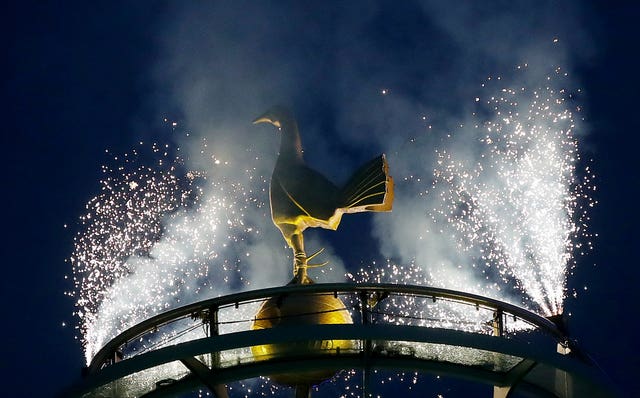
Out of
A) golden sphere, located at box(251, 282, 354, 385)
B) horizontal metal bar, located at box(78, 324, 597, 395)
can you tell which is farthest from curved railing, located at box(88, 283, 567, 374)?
horizontal metal bar, located at box(78, 324, 597, 395)

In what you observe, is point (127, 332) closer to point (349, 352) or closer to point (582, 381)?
point (349, 352)

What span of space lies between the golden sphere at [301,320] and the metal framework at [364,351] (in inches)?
8.0

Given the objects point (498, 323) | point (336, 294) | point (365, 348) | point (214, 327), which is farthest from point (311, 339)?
point (498, 323)

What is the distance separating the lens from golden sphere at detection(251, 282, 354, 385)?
19609 millimetres

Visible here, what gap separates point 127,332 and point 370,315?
19.2 ft

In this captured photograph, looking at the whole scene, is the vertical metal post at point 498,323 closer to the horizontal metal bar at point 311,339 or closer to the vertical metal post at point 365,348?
the horizontal metal bar at point 311,339

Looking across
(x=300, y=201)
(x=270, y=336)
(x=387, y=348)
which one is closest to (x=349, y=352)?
(x=387, y=348)

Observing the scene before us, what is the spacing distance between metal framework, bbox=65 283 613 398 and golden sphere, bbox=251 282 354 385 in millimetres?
203

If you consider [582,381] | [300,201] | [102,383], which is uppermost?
[300,201]

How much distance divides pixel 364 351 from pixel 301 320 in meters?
1.79

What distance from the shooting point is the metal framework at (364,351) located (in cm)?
1792

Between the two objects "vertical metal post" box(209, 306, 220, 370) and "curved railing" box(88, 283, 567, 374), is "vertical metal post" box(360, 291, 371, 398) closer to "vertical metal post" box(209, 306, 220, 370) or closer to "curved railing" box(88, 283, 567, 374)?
"curved railing" box(88, 283, 567, 374)

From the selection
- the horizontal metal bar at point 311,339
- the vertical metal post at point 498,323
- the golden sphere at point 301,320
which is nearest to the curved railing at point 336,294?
the vertical metal post at point 498,323

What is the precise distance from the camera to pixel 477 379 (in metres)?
20.8
